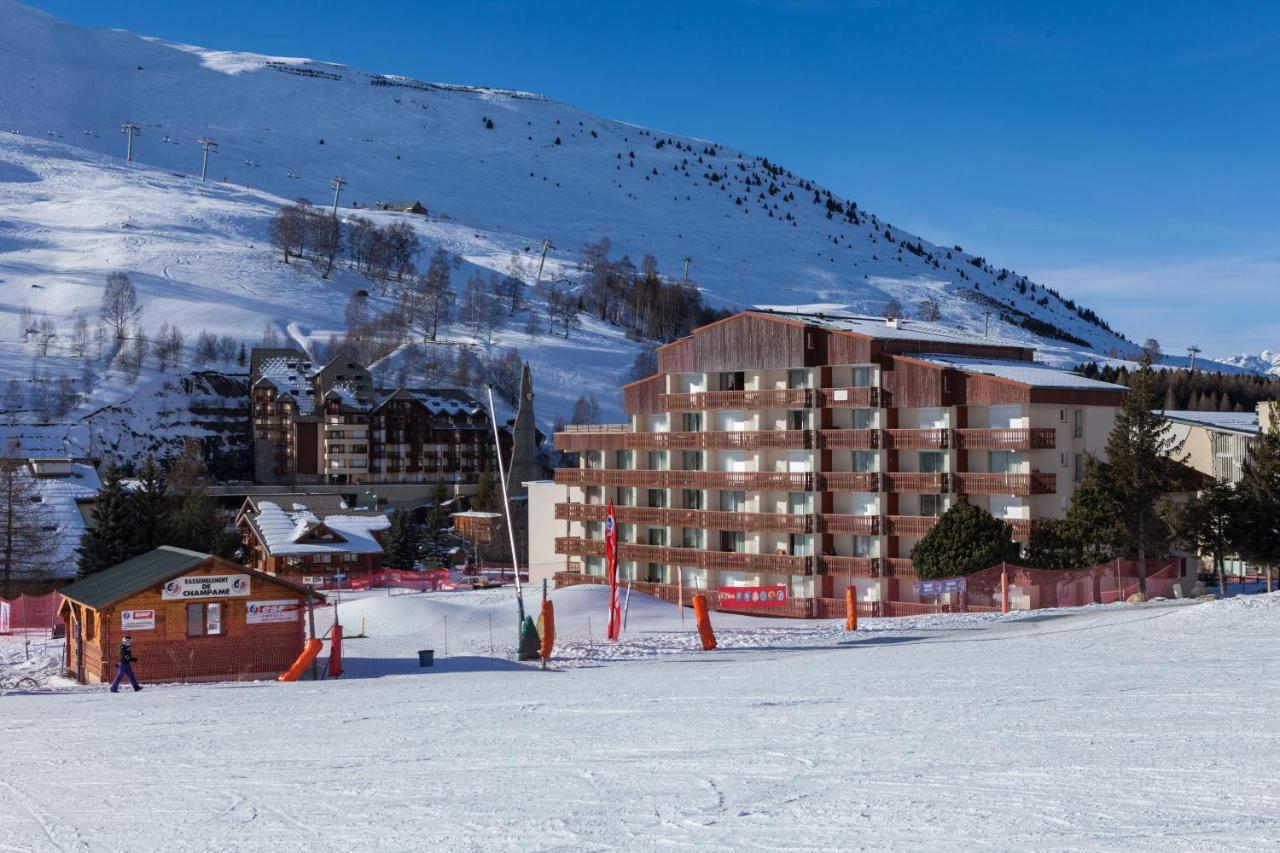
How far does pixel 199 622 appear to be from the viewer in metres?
29.6

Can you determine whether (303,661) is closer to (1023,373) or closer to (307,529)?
(1023,373)

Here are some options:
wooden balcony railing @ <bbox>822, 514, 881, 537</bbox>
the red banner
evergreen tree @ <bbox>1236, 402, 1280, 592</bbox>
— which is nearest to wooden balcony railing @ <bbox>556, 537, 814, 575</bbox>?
wooden balcony railing @ <bbox>822, 514, 881, 537</bbox>

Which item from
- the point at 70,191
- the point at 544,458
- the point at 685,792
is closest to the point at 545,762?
the point at 685,792

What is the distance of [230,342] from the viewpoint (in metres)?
129

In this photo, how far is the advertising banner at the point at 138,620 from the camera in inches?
1141

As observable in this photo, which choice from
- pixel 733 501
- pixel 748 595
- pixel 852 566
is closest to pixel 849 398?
pixel 852 566

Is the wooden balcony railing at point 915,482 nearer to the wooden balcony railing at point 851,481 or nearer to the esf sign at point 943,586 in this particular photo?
the wooden balcony railing at point 851,481

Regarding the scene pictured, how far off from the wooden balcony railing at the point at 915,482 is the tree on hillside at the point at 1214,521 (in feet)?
26.5

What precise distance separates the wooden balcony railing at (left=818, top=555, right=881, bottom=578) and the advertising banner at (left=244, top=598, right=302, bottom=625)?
25649 millimetres

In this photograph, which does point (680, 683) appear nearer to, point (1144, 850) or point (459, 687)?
point (459, 687)

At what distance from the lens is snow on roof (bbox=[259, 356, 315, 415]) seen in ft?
369

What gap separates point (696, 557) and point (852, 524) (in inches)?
295

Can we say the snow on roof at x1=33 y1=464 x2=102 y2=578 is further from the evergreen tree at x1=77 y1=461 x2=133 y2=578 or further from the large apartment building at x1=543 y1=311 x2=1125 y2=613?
the large apartment building at x1=543 y1=311 x2=1125 y2=613

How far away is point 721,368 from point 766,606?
12.4 metres
